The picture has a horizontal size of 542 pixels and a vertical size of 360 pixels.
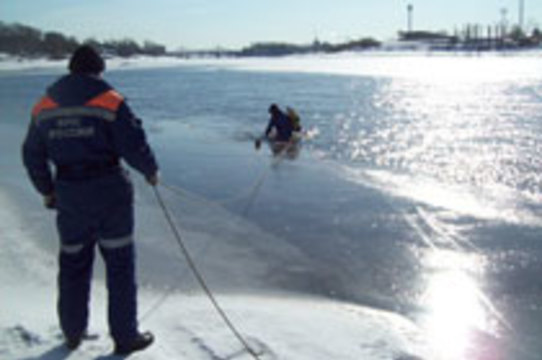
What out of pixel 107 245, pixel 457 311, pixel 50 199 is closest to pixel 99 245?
pixel 107 245

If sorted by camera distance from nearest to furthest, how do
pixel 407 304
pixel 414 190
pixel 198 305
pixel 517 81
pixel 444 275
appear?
pixel 198 305 < pixel 407 304 < pixel 444 275 < pixel 414 190 < pixel 517 81

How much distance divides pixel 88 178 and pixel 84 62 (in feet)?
1.98

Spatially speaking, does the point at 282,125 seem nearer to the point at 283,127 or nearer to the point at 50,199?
the point at 283,127

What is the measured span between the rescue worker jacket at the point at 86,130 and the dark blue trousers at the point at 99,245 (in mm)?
98

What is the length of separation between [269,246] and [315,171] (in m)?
4.28

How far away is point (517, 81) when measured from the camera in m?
30.1

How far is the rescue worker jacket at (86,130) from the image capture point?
294 cm

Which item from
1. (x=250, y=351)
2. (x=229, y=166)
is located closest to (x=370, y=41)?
(x=229, y=166)

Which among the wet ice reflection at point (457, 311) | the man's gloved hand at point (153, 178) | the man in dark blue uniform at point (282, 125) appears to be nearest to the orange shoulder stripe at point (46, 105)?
the man's gloved hand at point (153, 178)

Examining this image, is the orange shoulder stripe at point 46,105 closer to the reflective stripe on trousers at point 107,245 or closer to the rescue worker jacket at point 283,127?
the reflective stripe on trousers at point 107,245

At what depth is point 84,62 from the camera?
3.02 meters

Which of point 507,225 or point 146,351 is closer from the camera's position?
point 146,351

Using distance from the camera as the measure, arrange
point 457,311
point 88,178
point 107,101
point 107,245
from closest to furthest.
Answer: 1. point 107,101
2. point 88,178
3. point 107,245
4. point 457,311

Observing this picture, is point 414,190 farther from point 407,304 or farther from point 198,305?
point 198,305
